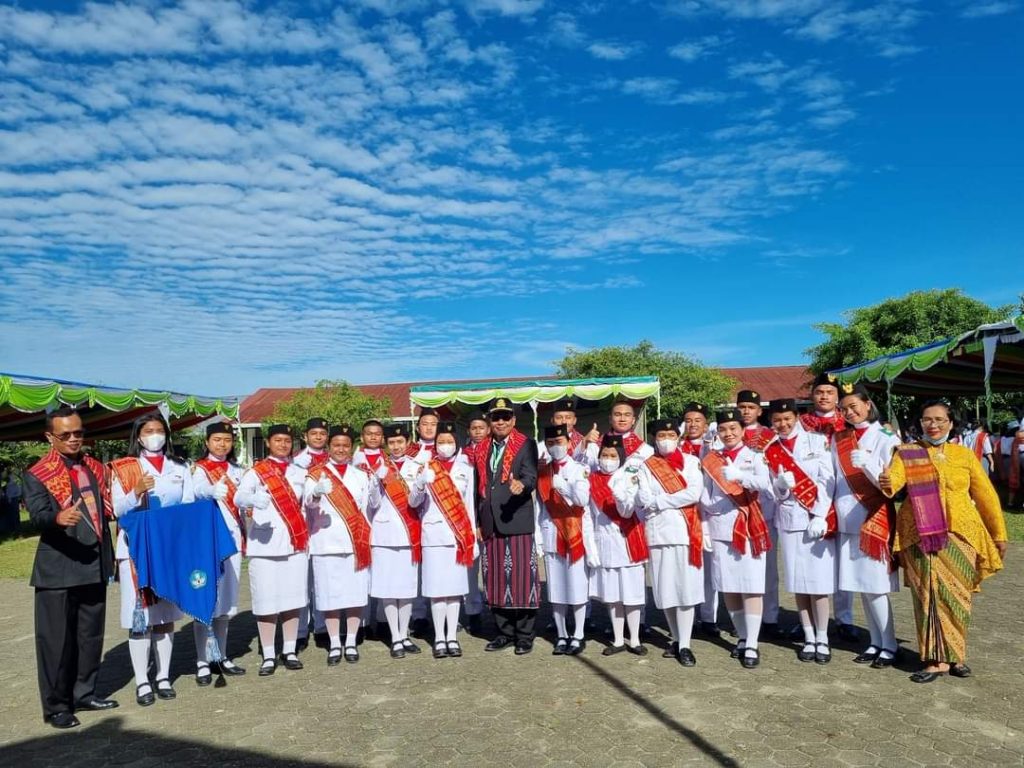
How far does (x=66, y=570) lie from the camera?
427cm

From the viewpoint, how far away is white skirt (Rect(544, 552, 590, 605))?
17.6 feet

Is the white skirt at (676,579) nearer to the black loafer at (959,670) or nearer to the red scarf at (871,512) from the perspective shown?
the red scarf at (871,512)

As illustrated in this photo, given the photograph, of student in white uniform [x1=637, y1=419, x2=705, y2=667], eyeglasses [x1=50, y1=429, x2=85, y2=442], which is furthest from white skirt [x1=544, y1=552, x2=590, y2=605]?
eyeglasses [x1=50, y1=429, x2=85, y2=442]

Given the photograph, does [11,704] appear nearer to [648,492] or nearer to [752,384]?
[648,492]

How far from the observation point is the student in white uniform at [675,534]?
5.04 m

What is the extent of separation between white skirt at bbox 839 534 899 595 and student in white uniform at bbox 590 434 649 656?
1311mm

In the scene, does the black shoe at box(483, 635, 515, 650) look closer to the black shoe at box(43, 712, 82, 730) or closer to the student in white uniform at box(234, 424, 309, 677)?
the student in white uniform at box(234, 424, 309, 677)

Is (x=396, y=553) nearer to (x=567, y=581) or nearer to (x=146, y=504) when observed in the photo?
(x=567, y=581)

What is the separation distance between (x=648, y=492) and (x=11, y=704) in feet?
14.4

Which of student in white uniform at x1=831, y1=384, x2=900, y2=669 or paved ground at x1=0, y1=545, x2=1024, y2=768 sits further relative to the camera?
student in white uniform at x1=831, y1=384, x2=900, y2=669

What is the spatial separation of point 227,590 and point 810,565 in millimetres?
3979

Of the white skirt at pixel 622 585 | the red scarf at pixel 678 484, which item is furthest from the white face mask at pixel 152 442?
the red scarf at pixel 678 484

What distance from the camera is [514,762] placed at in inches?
141

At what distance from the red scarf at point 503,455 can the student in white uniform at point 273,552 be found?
139 cm
